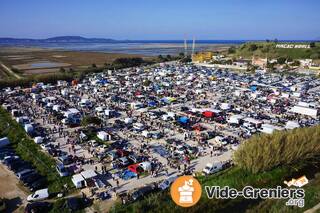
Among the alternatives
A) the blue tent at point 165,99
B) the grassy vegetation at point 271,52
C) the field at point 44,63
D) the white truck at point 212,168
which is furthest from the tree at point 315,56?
the white truck at point 212,168

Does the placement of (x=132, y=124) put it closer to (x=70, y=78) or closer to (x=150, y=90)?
(x=150, y=90)

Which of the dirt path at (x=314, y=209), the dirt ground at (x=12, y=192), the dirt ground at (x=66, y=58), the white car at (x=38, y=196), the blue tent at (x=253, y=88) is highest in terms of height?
the blue tent at (x=253, y=88)

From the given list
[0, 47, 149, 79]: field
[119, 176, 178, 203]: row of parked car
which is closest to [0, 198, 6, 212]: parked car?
[119, 176, 178, 203]: row of parked car

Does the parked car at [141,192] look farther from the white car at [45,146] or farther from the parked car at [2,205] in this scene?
the white car at [45,146]

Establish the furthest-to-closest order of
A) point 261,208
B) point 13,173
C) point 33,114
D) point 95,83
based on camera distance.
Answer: point 95,83 → point 33,114 → point 13,173 → point 261,208

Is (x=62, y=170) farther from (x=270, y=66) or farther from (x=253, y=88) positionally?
(x=270, y=66)

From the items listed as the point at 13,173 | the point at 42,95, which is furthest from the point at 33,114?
the point at 13,173
